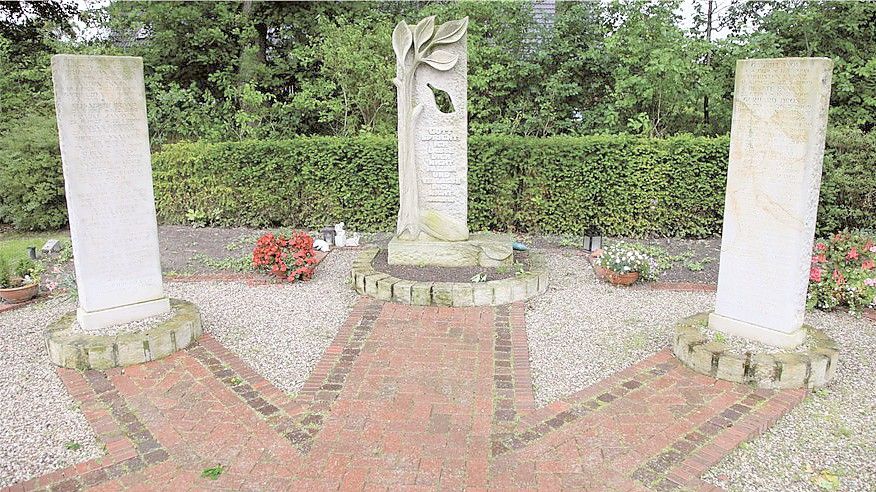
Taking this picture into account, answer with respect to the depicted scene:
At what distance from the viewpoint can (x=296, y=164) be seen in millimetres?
9336

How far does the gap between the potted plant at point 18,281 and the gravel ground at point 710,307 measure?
16.5 ft

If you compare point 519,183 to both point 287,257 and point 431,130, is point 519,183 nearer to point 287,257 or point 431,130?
point 431,130

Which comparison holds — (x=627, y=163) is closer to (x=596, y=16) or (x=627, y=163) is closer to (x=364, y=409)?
(x=596, y=16)

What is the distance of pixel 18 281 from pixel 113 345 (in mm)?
2557

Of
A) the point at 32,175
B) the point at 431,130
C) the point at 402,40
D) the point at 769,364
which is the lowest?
the point at 769,364

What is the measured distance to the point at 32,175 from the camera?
956cm

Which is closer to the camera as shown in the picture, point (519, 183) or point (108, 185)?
point (108, 185)

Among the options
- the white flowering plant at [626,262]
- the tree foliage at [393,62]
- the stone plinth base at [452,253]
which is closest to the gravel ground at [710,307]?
the white flowering plant at [626,262]

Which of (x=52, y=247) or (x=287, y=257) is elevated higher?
(x=287, y=257)

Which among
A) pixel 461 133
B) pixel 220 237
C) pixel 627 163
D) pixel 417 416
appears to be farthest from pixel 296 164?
pixel 417 416

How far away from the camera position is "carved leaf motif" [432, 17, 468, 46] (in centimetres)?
642

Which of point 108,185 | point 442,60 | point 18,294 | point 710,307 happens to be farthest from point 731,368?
point 18,294

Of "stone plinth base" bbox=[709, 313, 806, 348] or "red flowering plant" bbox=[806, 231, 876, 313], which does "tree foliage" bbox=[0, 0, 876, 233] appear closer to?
"red flowering plant" bbox=[806, 231, 876, 313]

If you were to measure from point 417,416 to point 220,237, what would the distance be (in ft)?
20.3
